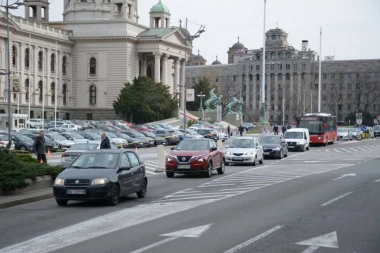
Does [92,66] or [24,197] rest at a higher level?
[92,66]

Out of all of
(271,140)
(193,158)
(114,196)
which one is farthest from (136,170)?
(271,140)

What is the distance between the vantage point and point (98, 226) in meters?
14.8

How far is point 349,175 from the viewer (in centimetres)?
3044

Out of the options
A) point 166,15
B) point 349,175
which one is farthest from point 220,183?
point 166,15

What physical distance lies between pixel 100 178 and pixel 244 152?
19.5 meters

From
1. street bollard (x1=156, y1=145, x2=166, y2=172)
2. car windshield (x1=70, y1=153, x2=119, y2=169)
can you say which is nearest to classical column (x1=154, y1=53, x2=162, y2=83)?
street bollard (x1=156, y1=145, x2=166, y2=172)

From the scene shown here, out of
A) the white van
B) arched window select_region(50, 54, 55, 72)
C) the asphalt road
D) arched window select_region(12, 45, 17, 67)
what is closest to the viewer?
the asphalt road

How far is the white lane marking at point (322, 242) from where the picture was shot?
12229 mm

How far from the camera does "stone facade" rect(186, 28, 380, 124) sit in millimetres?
157750

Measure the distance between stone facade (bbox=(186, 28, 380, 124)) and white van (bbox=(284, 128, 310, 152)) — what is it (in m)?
89.9

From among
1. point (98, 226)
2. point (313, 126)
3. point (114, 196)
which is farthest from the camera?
point (313, 126)

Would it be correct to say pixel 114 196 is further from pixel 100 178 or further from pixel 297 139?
pixel 297 139

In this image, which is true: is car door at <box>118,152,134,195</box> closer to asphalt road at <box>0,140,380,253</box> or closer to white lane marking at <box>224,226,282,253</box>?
asphalt road at <box>0,140,380,253</box>

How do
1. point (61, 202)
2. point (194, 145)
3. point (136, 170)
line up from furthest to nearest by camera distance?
point (194, 145), point (136, 170), point (61, 202)
